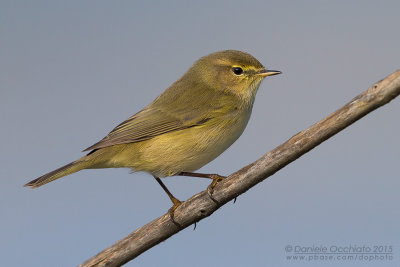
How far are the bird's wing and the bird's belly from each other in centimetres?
5

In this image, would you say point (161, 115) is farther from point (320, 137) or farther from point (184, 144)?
point (320, 137)

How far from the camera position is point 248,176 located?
364 centimetres

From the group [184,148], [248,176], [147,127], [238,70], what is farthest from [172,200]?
[238,70]

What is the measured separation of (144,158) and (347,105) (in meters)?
1.95

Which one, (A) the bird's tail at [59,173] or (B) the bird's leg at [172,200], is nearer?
(B) the bird's leg at [172,200]

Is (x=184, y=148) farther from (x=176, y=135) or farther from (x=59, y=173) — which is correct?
(x=59, y=173)

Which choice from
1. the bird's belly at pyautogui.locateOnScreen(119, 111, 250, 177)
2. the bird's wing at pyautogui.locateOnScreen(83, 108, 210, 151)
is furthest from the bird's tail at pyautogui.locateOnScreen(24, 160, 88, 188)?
the bird's belly at pyautogui.locateOnScreen(119, 111, 250, 177)

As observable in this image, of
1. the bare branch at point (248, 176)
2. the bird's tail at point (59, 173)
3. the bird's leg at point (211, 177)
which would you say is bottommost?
the bare branch at point (248, 176)

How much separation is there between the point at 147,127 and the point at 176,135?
307 mm

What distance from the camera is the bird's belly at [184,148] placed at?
4383 mm

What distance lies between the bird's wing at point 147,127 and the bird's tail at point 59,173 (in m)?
0.16

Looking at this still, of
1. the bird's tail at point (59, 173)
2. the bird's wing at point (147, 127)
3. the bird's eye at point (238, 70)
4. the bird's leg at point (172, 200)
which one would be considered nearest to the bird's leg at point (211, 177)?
the bird's leg at point (172, 200)

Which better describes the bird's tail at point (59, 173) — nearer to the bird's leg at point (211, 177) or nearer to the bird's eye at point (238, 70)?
the bird's leg at point (211, 177)

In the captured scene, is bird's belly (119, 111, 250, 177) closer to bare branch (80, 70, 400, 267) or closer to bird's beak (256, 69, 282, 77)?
bare branch (80, 70, 400, 267)
